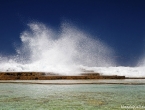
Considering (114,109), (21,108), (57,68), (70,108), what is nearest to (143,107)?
(114,109)

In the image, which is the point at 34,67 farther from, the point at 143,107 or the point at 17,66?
the point at 143,107

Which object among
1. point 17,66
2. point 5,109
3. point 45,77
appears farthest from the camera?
point 17,66

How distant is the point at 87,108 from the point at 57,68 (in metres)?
13.3

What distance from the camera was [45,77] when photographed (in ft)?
32.1

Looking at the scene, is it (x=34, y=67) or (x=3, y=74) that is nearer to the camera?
(x=3, y=74)

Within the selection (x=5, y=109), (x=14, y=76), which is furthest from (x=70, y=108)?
(x=14, y=76)

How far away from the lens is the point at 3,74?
9.98 meters

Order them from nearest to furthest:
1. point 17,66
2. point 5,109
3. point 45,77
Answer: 1. point 5,109
2. point 45,77
3. point 17,66

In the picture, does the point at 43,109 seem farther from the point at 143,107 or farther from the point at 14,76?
the point at 14,76

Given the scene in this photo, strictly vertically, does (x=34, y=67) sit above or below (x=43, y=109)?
above

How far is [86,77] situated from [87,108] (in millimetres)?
7516

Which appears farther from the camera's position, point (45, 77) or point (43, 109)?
point (45, 77)

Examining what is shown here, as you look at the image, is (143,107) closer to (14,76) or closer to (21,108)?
(21,108)

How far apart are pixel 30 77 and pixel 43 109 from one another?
298 inches
